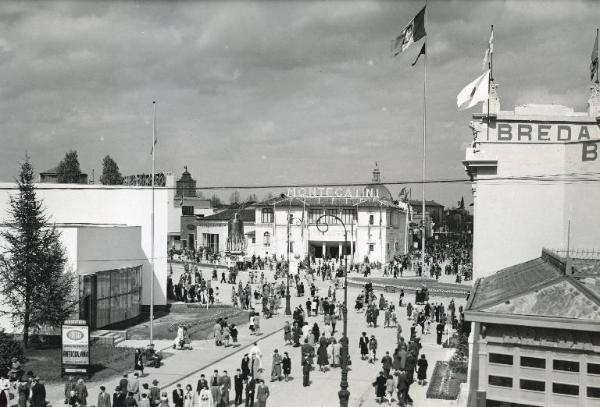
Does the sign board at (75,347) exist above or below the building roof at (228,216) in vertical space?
below

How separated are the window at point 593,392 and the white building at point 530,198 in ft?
38.1

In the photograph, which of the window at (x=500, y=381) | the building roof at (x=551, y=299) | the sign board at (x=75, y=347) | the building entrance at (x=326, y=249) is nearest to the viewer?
the building roof at (x=551, y=299)

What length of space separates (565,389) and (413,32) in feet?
58.6

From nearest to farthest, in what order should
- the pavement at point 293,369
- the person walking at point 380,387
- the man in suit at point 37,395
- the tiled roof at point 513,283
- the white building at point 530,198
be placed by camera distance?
→ the tiled roof at point 513,283
the man in suit at point 37,395
the person walking at point 380,387
the pavement at point 293,369
the white building at point 530,198

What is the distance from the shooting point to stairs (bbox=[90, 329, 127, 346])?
95.6 ft

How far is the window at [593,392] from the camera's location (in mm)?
13406

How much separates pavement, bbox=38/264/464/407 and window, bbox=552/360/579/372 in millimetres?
6303

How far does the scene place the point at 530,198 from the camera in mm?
25000

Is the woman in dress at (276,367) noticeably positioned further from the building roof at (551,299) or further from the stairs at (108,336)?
the stairs at (108,336)

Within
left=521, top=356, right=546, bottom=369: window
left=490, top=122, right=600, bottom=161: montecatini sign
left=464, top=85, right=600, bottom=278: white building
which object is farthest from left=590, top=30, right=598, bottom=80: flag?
left=521, top=356, right=546, bottom=369: window

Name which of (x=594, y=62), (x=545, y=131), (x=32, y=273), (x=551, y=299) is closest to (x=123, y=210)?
(x=32, y=273)

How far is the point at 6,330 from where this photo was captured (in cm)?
3078

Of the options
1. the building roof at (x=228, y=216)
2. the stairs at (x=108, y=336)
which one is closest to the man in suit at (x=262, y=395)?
the stairs at (x=108, y=336)

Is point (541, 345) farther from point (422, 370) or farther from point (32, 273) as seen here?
point (32, 273)
